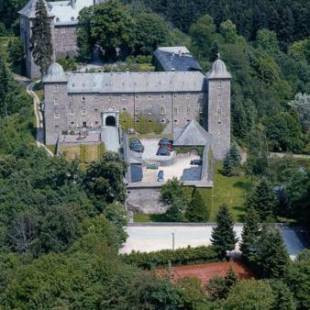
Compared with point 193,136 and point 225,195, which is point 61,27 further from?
point 225,195

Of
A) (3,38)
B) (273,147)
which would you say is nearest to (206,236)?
(273,147)

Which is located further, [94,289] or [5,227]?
[5,227]

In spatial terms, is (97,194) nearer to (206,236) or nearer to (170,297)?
(206,236)

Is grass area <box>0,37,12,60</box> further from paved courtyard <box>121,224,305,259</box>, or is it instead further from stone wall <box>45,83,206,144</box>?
paved courtyard <box>121,224,305,259</box>

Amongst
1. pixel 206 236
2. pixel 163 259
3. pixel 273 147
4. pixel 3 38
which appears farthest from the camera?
pixel 3 38

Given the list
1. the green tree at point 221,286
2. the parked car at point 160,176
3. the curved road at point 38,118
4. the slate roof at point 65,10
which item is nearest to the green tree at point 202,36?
the slate roof at point 65,10

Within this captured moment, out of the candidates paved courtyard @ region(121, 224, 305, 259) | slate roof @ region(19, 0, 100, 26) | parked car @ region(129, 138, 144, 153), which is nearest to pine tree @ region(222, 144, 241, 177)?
parked car @ region(129, 138, 144, 153)

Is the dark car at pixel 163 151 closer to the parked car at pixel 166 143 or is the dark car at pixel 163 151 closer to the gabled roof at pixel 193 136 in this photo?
the parked car at pixel 166 143
